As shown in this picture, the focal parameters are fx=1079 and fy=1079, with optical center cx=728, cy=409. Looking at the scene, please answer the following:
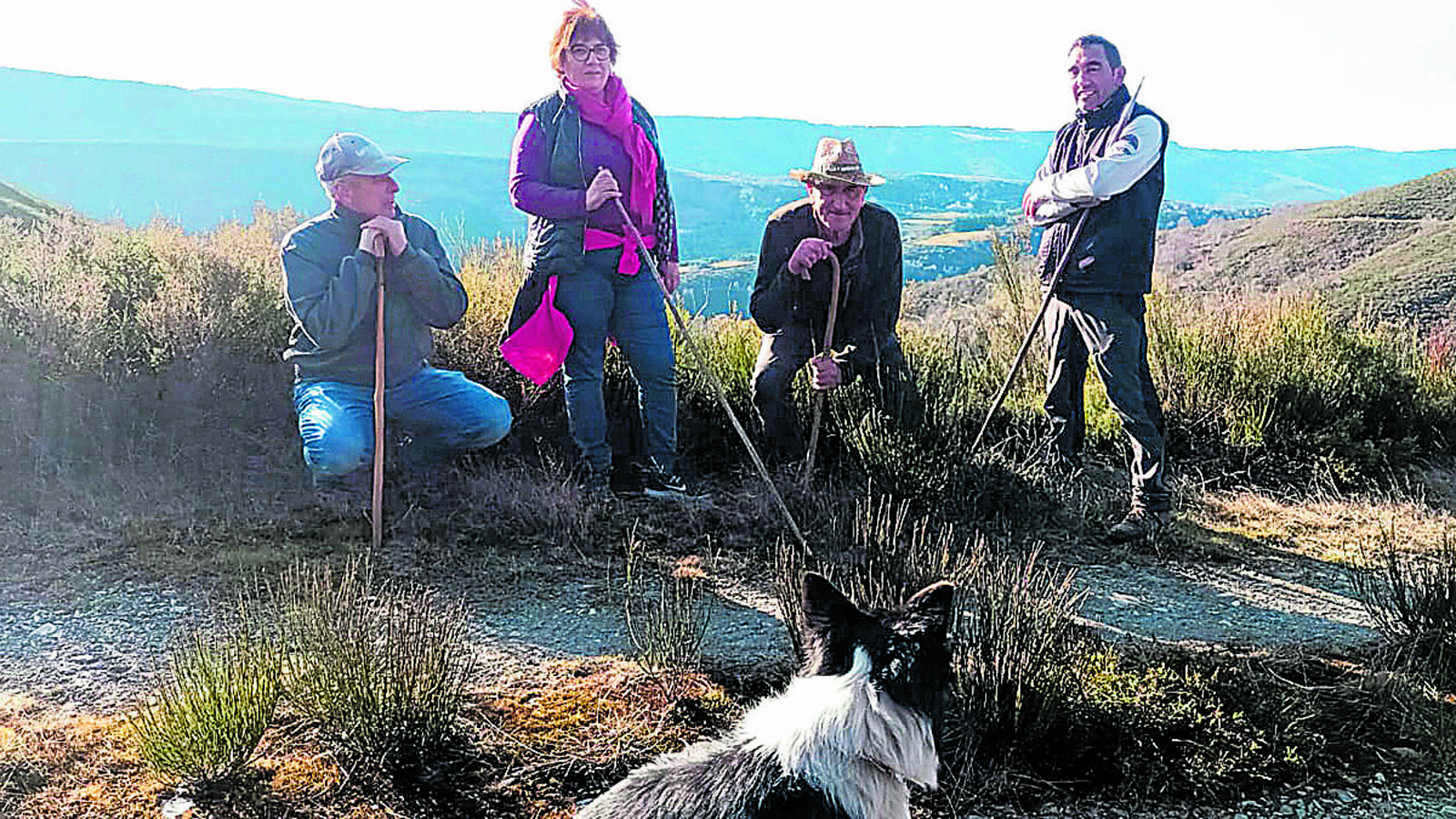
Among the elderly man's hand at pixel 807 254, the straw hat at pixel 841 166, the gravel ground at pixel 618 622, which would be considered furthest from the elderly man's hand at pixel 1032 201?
the gravel ground at pixel 618 622

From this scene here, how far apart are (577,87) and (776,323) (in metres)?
1.48

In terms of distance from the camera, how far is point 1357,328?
823 cm

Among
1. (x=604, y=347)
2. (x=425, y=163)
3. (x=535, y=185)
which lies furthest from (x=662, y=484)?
(x=425, y=163)

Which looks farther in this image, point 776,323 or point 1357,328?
point 1357,328

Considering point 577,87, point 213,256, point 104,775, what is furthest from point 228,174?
point 104,775

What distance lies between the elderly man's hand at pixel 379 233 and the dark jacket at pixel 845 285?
1.71 m

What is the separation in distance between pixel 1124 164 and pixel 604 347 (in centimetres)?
243

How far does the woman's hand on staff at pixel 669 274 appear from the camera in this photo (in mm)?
5172

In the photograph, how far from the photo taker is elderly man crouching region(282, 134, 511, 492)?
4414mm

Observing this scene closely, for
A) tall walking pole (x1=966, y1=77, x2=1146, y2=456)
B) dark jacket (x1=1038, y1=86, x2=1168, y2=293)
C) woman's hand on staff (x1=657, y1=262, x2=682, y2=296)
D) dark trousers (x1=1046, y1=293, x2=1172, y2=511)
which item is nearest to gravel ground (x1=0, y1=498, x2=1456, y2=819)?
dark trousers (x1=1046, y1=293, x2=1172, y2=511)

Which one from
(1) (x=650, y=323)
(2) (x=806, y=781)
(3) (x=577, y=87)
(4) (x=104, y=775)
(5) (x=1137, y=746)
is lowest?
(4) (x=104, y=775)

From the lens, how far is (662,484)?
522cm

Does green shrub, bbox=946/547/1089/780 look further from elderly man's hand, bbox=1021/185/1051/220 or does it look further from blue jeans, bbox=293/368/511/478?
blue jeans, bbox=293/368/511/478

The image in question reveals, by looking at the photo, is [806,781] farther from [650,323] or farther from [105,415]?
[105,415]
